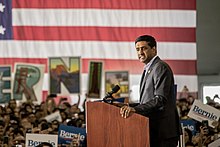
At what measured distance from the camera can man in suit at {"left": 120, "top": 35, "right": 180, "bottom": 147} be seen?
8.94ft

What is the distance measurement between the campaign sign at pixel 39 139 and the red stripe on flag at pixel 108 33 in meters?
3.41

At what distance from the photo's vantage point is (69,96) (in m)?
8.08

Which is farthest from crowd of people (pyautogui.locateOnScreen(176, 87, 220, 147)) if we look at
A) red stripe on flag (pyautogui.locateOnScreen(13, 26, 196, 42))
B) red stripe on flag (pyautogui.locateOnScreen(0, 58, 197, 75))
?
red stripe on flag (pyautogui.locateOnScreen(13, 26, 196, 42))

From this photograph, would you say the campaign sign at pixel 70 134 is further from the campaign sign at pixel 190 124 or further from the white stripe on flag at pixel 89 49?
the white stripe on flag at pixel 89 49

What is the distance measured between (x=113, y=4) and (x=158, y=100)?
5.75 metres

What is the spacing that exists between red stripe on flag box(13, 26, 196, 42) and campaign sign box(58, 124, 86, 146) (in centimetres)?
309

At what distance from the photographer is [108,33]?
8281 millimetres

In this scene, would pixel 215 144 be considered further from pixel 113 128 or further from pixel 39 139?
pixel 113 128

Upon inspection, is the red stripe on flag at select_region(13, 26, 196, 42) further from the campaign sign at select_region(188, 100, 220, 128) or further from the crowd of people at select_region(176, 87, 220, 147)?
the campaign sign at select_region(188, 100, 220, 128)

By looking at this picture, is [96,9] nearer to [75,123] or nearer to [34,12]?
[34,12]

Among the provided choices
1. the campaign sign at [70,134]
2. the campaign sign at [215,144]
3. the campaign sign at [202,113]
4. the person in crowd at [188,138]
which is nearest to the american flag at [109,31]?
the campaign sign at [202,113]

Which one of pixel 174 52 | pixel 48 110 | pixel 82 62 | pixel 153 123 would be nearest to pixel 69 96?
pixel 82 62

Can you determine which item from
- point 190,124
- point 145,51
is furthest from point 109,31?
point 145,51

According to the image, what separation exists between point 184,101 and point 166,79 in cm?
470
